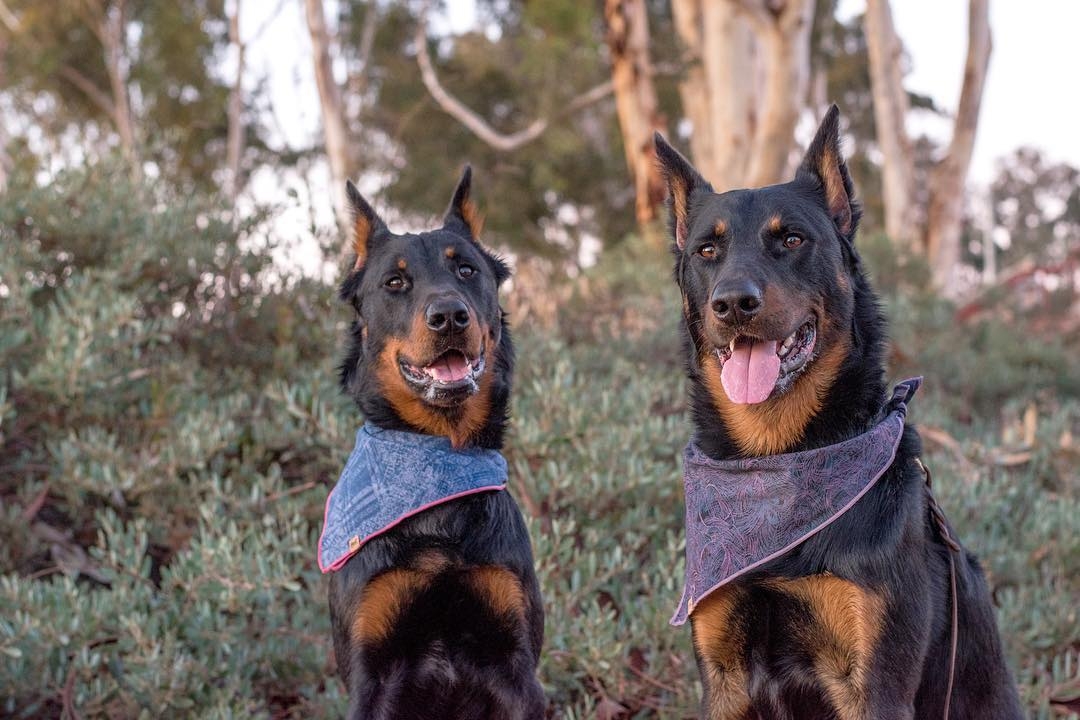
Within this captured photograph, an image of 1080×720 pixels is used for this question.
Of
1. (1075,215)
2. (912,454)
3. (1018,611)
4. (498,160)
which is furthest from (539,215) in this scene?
(1075,215)

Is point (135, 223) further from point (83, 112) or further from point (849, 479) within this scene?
point (83, 112)

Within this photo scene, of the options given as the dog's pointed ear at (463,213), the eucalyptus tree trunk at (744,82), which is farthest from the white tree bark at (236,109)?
the dog's pointed ear at (463,213)

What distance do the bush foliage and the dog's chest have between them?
4.28ft

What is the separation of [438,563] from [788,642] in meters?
1.21

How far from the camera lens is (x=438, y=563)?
354 cm

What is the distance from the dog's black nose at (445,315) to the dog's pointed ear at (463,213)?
2.67ft

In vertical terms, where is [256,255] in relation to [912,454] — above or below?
above

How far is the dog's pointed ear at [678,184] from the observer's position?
352 cm

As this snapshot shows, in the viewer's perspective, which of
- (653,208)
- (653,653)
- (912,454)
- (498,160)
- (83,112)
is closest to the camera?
(912,454)

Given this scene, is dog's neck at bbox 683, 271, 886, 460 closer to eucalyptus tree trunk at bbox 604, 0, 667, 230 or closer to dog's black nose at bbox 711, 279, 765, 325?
dog's black nose at bbox 711, 279, 765, 325

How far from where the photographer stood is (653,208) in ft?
44.4

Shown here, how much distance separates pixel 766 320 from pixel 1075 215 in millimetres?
46809

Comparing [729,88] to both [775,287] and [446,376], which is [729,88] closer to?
[446,376]

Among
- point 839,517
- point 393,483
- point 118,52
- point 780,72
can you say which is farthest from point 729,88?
point 118,52
